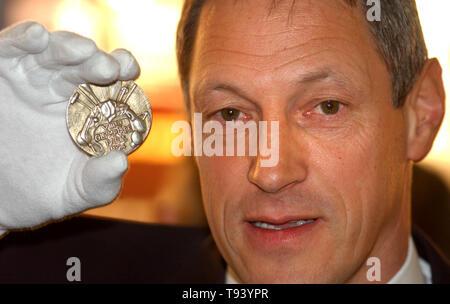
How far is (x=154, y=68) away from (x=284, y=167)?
3.89m

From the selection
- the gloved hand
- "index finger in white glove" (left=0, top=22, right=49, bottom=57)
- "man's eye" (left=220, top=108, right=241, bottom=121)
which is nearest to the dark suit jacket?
the gloved hand

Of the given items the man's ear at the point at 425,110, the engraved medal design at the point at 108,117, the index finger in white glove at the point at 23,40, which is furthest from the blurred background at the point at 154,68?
the index finger in white glove at the point at 23,40

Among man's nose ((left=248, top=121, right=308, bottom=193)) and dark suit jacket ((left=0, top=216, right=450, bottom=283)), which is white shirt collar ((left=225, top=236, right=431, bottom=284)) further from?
man's nose ((left=248, top=121, right=308, bottom=193))

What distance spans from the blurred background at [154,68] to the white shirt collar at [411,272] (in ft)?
5.19

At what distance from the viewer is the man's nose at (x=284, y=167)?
6.19 feet

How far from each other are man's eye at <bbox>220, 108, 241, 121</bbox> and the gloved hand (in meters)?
0.48

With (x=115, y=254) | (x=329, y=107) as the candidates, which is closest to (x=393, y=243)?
(x=329, y=107)

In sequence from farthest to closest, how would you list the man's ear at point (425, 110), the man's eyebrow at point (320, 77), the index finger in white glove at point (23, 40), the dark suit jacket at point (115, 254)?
the dark suit jacket at point (115, 254) < the man's ear at point (425, 110) < the man's eyebrow at point (320, 77) < the index finger in white glove at point (23, 40)

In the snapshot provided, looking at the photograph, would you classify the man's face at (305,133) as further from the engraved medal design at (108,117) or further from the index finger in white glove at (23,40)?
the index finger in white glove at (23,40)

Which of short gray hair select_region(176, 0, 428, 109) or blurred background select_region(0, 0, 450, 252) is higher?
blurred background select_region(0, 0, 450, 252)

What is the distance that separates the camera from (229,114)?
7.07ft

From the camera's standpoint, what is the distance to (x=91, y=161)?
68.5 inches

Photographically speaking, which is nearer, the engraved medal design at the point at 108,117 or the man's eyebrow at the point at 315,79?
the engraved medal design at the point at 108,117

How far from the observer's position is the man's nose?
6.19 feet
